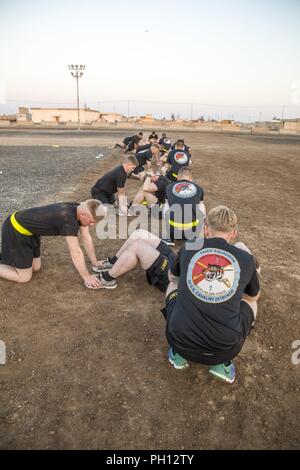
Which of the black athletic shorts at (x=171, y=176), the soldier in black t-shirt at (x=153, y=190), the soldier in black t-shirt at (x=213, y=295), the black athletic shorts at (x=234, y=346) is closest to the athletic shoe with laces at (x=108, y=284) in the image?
the black athletic shorts at (x=234, y=346)

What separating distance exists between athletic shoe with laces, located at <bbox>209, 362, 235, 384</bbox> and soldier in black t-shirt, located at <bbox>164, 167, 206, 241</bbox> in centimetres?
278

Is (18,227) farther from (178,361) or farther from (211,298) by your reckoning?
(211,298)

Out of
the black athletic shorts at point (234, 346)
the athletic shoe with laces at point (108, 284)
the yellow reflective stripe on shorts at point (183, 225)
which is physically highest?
the yellow reflective stripe on shorts at point (183, 225)

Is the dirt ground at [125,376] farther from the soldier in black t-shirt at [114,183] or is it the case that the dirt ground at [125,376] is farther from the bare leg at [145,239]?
the soldier in black t-shirt at [114,183]

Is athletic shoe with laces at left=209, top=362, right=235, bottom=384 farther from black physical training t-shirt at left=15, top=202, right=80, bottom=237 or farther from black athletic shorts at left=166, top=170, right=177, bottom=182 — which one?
black athletic shorts at left=166, top=170, right=177, bottom=182

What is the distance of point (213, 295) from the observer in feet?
7.58

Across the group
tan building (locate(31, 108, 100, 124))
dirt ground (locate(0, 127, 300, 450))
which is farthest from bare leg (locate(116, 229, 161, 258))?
tan building (locate(31, 108, 100, 124))

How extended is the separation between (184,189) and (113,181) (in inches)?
90.4

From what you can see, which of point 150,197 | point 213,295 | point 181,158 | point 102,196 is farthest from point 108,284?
point 181,158

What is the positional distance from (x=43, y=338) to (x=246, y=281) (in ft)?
7.10

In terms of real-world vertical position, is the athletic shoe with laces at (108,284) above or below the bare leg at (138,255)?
below

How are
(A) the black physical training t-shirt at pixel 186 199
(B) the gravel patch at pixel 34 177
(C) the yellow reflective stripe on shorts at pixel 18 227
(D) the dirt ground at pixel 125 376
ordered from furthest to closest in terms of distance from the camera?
(B) the gravel patch at pixel 34 177
(A) the black physical training t-shirt at pixel 186 199
(C) the yellow reflective stripe on shorts at pixel 18 227
(D) the dirt ground at pixel 125 376

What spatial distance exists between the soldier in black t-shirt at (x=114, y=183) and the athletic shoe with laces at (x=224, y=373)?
493 centimetres

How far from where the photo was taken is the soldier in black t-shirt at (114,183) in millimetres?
6847
